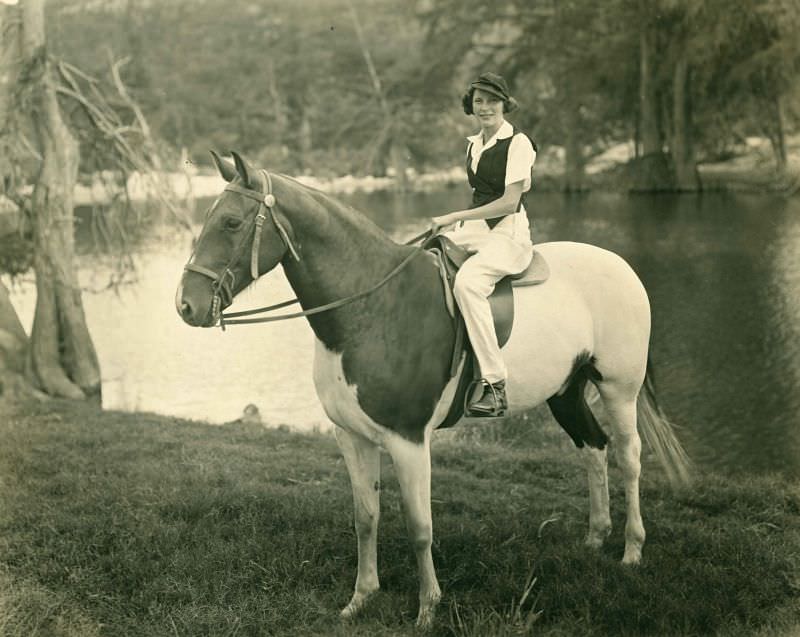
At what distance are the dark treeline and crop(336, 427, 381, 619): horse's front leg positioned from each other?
9.09 meters

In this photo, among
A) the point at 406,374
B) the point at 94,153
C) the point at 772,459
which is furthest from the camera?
the point at 94,153

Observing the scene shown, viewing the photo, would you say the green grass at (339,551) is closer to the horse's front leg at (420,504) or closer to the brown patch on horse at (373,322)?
the horse's front leg at (420,504)

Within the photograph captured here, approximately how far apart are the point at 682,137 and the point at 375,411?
2772 centimetres

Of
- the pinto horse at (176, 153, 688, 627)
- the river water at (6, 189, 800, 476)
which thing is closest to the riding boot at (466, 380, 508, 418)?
the pinto horse at (176, 153, 688, 627)

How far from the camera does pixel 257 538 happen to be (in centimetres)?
534

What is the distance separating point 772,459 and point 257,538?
5922mm

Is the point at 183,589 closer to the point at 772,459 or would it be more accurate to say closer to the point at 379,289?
the point at 379,289

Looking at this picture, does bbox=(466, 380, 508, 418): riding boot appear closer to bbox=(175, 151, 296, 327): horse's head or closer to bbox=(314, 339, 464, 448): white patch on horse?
bbox=(314, 339, 464, 448): white patch on horse

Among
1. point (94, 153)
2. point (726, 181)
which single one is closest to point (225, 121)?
point (726, 181)

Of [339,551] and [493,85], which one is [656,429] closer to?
[339,551]

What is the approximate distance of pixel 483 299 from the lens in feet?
14.3

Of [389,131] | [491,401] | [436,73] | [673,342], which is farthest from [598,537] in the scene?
[389,131]

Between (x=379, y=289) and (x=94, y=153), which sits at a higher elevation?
(x=94, y=153)

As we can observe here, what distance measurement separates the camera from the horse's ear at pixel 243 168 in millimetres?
3682
